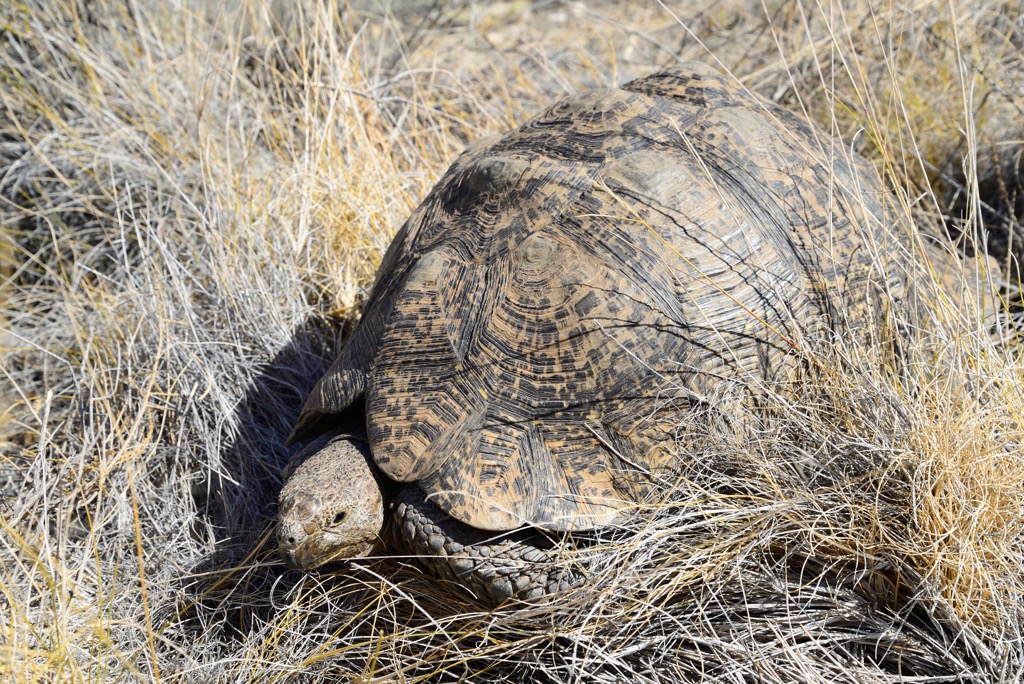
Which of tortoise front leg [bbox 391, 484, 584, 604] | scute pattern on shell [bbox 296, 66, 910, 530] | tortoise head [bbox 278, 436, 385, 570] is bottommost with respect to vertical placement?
tortoise front leg [bbox 391, 484, 584, 604]

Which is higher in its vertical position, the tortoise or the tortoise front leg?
the tortoise

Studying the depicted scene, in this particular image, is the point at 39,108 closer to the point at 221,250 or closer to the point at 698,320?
the point at 221,250

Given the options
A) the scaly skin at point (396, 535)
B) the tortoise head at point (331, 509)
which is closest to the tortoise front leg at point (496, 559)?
the scaly skin at point (396, 535)

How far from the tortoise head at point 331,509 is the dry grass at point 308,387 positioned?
125mm

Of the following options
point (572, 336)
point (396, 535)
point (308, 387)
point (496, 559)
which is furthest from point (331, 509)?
point (308, 387)

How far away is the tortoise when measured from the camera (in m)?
2.04

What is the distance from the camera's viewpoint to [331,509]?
2070mm

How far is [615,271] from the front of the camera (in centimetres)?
210

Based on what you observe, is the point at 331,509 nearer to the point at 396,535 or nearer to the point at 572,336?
the point at 396,535

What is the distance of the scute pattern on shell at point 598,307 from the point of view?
2061mm

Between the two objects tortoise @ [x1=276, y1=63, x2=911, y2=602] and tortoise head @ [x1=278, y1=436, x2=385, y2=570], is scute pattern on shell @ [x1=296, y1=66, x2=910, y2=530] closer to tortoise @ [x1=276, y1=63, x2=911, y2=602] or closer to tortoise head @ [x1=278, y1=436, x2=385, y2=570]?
tortoise @ [x1=276, y1=63, x2=911, y2=602]

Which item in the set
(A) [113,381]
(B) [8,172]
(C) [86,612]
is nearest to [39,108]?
(B) [8,172]

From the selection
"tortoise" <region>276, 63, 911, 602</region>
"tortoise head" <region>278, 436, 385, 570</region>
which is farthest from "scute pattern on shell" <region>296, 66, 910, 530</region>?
"tortoise head" <region>278, 436, 385, 570</region>

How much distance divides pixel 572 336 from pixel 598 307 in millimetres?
103
